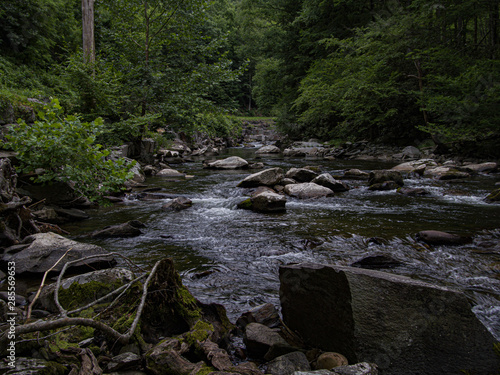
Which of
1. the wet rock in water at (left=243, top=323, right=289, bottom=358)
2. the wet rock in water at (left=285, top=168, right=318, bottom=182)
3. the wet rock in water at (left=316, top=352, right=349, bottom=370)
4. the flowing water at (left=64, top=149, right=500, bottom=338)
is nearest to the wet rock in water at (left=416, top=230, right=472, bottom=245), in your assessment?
the flowing water at (left=64, top=149, right=500, bottom=338)

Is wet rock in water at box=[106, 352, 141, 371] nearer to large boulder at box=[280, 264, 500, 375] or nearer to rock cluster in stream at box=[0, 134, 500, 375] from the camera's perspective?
rock cluster in stream at box=[0, 134, 500, 375]

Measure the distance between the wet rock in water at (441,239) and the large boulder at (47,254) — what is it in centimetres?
468

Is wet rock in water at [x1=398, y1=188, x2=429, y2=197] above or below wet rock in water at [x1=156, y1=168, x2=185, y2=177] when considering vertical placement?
below

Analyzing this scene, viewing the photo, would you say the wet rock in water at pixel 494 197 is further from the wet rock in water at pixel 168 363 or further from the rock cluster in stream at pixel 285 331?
the wet rock in water at pixel 168 363

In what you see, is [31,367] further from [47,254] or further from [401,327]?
[47,254]

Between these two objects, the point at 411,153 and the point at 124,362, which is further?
the point at 411,153

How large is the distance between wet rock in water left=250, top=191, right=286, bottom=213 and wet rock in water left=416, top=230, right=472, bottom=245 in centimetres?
308

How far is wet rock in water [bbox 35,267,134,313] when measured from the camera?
2586mm

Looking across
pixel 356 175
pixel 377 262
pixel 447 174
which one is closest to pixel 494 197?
pixel 447 174

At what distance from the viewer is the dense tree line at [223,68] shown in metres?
11.2

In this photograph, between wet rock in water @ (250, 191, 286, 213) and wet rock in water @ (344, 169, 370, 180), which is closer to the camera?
wet rock in water @ (250, 191, 286, 213)

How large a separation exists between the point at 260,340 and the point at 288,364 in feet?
0.96

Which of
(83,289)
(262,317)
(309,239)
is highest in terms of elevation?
(83,289)

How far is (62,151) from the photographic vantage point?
476cm
